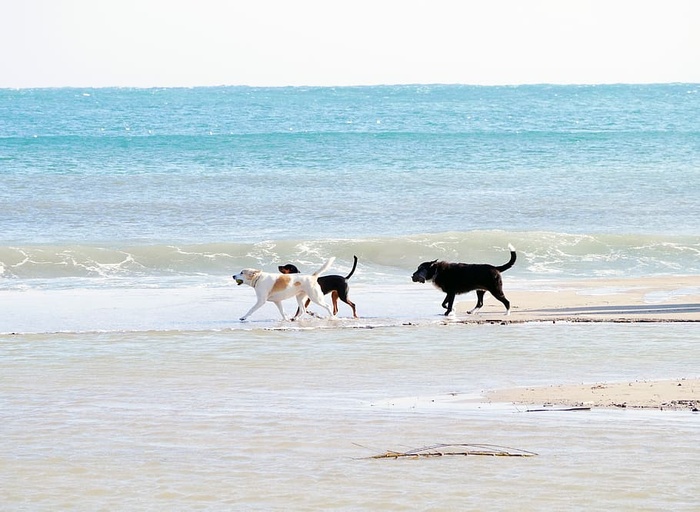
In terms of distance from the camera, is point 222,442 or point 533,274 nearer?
point 222,442

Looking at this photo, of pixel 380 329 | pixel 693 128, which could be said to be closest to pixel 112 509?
pixel 380 329

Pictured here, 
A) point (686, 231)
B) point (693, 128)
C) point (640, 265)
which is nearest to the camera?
point (640, 265)

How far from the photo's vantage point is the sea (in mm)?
6863

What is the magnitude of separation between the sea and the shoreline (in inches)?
9.9

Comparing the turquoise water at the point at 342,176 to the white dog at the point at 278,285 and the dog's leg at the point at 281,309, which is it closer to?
the dog's leg at the point at 281,309

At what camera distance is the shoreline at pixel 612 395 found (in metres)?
8.68

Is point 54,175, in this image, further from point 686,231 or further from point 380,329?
point 380,329

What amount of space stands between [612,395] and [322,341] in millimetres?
3994

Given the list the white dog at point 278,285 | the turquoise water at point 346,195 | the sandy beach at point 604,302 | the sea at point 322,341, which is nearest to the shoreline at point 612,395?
the sea at point 322,341

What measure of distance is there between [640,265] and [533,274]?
234cm

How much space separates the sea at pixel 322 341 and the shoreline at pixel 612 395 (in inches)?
9.9

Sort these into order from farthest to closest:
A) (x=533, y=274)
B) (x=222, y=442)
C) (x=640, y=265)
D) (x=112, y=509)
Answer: (x=640, y=265) → (x=533, y=274) → (x=222, y=442) → (x=112, y=509)

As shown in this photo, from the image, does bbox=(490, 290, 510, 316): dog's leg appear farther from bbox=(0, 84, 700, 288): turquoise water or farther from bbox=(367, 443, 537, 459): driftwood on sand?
bbox=(367, 443, 537, 459): driftwood on sand

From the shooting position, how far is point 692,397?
8.88m
